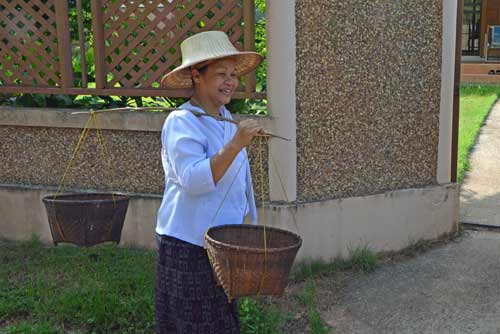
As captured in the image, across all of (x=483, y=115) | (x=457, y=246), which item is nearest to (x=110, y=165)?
(x=457, y=246)

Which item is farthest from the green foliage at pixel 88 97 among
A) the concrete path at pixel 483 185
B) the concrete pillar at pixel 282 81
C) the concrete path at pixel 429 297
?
the concrete path at pixel 483 185

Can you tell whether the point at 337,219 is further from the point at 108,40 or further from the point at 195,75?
the point at 195,75

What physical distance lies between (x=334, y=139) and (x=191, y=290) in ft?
7.81

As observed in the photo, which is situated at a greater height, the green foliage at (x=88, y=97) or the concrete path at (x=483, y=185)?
the green foliage at (x=88, y=97)

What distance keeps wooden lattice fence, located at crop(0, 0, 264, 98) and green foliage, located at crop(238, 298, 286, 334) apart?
1.48m

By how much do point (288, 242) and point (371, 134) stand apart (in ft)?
7.78

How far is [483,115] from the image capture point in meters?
10.9

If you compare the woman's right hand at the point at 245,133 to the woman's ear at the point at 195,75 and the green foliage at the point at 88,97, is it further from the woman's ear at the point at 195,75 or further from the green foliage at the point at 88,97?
the green foliage at the point at 88,97

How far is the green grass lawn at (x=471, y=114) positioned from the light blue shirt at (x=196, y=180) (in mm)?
4787

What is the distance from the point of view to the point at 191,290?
2.82 m

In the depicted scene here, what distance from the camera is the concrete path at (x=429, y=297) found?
4074 mm

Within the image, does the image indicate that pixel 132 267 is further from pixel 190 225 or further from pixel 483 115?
pixel 483 115

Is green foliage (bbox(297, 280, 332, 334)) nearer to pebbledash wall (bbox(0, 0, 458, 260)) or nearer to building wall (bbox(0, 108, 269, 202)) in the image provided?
pebbledash wall (bbox(0, 0, 458, 260))

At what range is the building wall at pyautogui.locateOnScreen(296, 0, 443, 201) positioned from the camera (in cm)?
484
